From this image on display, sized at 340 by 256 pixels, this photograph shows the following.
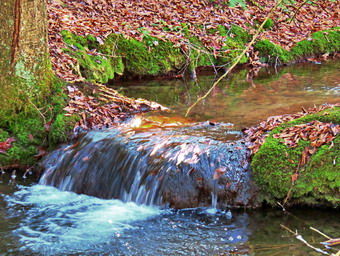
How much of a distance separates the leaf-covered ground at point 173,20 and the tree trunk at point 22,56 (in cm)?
94

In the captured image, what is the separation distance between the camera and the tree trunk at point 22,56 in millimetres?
6746

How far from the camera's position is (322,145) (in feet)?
18.2

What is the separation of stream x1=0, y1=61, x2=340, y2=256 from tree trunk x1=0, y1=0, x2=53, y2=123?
104 centimetres

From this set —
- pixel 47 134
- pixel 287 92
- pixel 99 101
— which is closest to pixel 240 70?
pixel 287 92

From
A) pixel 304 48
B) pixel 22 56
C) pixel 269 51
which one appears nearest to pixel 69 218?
pixel 22 56

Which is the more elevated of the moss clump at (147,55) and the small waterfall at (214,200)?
the moss clump at (147,55)

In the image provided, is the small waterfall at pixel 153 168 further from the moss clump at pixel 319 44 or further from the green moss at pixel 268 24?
the green moss at pixel 268 24

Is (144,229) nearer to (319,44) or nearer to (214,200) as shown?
(214,200)

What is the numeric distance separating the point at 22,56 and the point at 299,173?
4.43 metres

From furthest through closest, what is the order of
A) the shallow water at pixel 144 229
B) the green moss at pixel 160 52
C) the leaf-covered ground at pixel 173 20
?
the leaf-covered ground at pixel 173 20 < the green moss at pixel 160 52 < the shallow water at pixel 144 229

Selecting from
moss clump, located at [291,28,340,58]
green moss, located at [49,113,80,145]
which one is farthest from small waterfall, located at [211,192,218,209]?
moss clump, located at [291,28,340,58]

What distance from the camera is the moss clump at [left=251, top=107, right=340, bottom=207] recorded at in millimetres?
5367

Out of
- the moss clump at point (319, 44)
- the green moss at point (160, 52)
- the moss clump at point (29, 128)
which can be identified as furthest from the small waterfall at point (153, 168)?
the moss clump at point (319, 44)

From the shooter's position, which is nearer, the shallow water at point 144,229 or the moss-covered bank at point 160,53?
the shallow water at point 144,229
